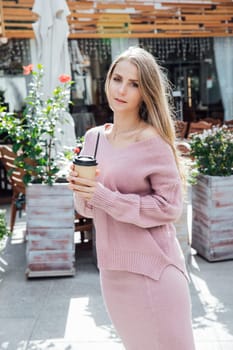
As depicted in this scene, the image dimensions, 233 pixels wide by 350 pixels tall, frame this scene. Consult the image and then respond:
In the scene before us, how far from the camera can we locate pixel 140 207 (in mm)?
1715

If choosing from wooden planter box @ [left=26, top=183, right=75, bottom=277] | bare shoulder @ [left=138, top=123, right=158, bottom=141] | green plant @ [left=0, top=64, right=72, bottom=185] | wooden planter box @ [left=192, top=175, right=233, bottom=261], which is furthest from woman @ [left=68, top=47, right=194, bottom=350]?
wooden planter box @ [left=192, top=175, right=233, bottom=261]

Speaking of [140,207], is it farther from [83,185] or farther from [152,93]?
[152,93]

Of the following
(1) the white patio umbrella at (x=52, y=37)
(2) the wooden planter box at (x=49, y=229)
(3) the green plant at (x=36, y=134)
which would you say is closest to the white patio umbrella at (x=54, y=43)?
(1) the white patio umbrella at (x=52, y=37)

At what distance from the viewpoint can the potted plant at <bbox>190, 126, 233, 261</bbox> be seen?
4266 mm

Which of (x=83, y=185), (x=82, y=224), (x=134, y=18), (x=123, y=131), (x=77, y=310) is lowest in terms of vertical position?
(x=77, y=310)

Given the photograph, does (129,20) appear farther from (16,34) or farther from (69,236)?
(69,236)

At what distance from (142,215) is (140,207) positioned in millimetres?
31

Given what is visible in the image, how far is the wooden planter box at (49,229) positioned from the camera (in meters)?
3.97

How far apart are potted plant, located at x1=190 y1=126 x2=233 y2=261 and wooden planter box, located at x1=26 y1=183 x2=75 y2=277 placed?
1.22 m

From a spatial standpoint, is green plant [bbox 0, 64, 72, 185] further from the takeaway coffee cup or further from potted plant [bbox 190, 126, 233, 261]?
the takeaway coffee cup

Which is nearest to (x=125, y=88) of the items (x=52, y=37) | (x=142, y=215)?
(x=142, y=215)

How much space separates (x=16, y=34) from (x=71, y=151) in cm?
442

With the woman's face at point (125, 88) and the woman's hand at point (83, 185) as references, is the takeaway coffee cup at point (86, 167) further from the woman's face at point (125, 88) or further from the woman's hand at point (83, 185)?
the woman's face at point (125, 88)

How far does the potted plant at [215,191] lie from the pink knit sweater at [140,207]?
2.52 m
